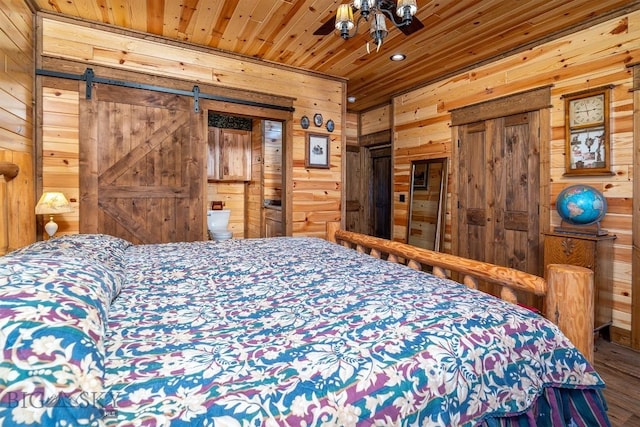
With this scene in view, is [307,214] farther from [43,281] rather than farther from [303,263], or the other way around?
[43,281]

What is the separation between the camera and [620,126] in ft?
8.96

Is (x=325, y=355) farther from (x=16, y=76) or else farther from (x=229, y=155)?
(x=229, y=155)

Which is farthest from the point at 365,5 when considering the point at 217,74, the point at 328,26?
the point at 217,74

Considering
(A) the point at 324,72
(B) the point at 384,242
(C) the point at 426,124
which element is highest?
(A) the point at 324,72

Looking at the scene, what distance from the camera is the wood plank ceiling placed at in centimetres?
272

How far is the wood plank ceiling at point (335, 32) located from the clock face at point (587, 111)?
2.12 ft

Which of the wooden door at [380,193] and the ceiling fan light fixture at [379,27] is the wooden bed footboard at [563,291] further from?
the wooden door at [380,193]

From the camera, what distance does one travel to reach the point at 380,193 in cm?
598

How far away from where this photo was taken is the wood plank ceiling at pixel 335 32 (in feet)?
8.93

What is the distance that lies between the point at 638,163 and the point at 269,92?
3.45 meters

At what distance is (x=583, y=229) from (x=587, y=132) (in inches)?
33.6

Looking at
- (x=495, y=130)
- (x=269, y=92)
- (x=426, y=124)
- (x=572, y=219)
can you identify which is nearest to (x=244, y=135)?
(x=269, y=92)

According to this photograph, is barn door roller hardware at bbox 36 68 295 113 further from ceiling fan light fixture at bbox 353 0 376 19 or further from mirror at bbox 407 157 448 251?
ceiling fan light fixture at bbox 353 0 376 19

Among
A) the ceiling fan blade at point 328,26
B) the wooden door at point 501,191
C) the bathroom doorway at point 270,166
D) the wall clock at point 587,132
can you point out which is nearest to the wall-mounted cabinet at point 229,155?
the bathroom doorway at point 270,166
